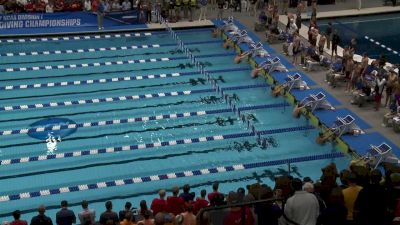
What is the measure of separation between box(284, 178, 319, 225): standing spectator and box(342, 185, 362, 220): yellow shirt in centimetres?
58

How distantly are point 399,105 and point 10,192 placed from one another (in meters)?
7.66

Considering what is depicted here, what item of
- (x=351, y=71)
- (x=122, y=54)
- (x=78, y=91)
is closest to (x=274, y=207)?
(x=351, y=71)

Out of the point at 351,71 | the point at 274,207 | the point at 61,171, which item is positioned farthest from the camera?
the point at 351,71

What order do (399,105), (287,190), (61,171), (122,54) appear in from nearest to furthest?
(287,190) < (61,171) < (399,105) < (122,54)

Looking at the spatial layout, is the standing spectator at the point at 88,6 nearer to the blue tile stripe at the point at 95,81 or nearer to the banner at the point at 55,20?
the banner at the point at 55,20

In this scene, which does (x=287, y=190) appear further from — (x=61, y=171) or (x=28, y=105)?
(x=28, y=105)

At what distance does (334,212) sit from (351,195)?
552mm

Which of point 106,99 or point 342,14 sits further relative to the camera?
point 342,14

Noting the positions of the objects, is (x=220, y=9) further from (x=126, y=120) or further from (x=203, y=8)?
(x=126, y=120)

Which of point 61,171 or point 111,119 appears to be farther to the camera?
point 111,119

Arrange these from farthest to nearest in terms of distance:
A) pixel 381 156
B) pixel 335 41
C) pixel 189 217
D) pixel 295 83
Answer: pixel 335 41
pixel 295 83
pixel 381 156
pixel 189 217

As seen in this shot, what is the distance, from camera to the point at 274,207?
20.0ft

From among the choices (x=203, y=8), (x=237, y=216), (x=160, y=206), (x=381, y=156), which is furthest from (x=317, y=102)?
(x=203, y=8)

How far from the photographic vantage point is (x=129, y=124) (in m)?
12.9
